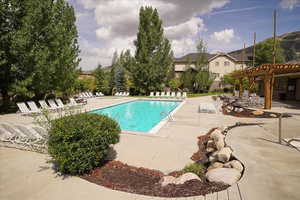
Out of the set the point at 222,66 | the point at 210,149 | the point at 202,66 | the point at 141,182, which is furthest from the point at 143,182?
the point at 222,66

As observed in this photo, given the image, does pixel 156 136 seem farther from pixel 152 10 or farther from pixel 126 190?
pixel 152 10

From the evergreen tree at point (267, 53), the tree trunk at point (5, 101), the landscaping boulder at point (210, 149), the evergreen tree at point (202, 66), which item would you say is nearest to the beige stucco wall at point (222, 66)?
the evergreen tree at point (267, 53)

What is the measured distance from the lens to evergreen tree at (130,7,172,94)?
2597 centimetres

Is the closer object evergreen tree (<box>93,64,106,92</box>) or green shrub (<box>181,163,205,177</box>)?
green shrub (<box>181,163,205,177</box>)

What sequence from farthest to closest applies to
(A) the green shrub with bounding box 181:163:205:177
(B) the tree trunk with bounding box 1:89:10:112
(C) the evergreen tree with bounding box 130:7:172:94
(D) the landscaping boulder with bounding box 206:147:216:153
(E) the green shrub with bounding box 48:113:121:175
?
(C) the evergreen tree with bounding box 130:7:172:94 < (B) the tree trunk with bounding box 1:89:10:112 < (D) the landscaping boulder with bounding box 206:147:216:153 < (A) the green shrub with bounding box 181:163:205:177 < (E) the green shrub with bounding box 48:113:121:175

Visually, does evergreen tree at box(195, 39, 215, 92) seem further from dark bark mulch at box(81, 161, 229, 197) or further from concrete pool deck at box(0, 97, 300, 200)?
dark bark mulch at box(81, 161, 229, 197)

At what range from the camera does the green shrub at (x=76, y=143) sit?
3430 mm

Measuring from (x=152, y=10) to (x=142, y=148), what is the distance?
26.7m

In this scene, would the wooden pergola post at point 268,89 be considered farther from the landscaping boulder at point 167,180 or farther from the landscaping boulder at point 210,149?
the landscaping boulder at point 167,180

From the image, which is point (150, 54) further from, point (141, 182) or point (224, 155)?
point (141, 182)

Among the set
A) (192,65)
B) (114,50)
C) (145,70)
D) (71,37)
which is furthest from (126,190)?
(114,50)

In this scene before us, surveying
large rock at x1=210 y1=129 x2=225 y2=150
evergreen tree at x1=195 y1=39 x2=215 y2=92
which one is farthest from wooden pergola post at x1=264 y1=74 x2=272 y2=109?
evergreen tree at x1=195 y1=39 x2=215 y2=92

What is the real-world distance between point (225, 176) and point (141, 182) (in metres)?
1.77

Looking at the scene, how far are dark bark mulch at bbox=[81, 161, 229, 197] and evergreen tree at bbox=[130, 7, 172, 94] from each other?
22.7 meters
